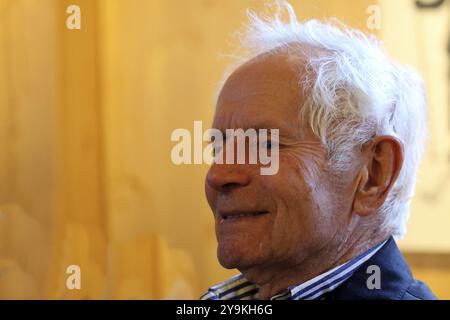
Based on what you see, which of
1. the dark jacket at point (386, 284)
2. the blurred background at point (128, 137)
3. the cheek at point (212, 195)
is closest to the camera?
the dark jacket at point (386, 284)

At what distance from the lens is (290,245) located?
3.35 feet

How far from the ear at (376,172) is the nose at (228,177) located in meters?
0.20

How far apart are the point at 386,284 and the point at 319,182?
0.65 feet

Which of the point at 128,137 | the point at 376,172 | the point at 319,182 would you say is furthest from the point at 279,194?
the point at 128,137

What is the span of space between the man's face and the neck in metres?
0.02

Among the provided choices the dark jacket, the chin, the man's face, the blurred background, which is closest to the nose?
the man's face

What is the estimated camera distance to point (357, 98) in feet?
3.44

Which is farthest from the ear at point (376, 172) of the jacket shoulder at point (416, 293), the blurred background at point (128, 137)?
the blurred background at point (128, 137)

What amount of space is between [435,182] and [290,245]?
819 mm

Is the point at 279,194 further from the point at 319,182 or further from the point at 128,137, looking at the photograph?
the point at 128,137

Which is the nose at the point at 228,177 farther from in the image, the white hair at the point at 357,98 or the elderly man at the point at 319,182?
the white hair at the point at 357,98

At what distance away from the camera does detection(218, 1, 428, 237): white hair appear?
1.04m

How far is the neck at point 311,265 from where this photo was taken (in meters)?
1.05
